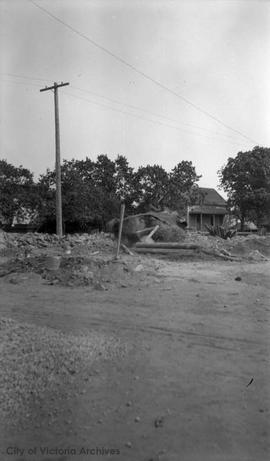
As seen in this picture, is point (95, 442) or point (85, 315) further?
point (85, 315)

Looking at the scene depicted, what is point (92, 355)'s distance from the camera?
4293 mm

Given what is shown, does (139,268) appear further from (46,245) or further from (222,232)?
(222,232)

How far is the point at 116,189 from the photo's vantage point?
32.3 meters

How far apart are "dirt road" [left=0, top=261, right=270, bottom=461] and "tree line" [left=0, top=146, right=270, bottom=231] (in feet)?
66.0

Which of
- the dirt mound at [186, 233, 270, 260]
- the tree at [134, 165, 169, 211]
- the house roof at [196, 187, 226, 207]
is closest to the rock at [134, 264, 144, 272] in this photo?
the dirt mound at [186, 233, 270, 260]

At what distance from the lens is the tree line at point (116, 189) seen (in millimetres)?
26562

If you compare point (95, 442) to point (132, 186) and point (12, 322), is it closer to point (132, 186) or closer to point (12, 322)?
point (12, 322)

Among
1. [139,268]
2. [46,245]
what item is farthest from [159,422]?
[46,245]

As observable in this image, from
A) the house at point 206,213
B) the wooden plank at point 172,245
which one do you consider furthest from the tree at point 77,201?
the wooden plank at point 172,245

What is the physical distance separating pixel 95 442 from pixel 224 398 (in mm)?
1127

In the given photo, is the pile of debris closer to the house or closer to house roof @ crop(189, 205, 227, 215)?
house roof @ crop(189, 205, 227, 215)

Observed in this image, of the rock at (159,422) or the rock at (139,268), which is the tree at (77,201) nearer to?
the rock at (139,268)

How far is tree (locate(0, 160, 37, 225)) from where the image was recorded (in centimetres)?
2588

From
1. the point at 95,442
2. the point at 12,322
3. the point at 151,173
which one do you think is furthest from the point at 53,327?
the point at 151,173
